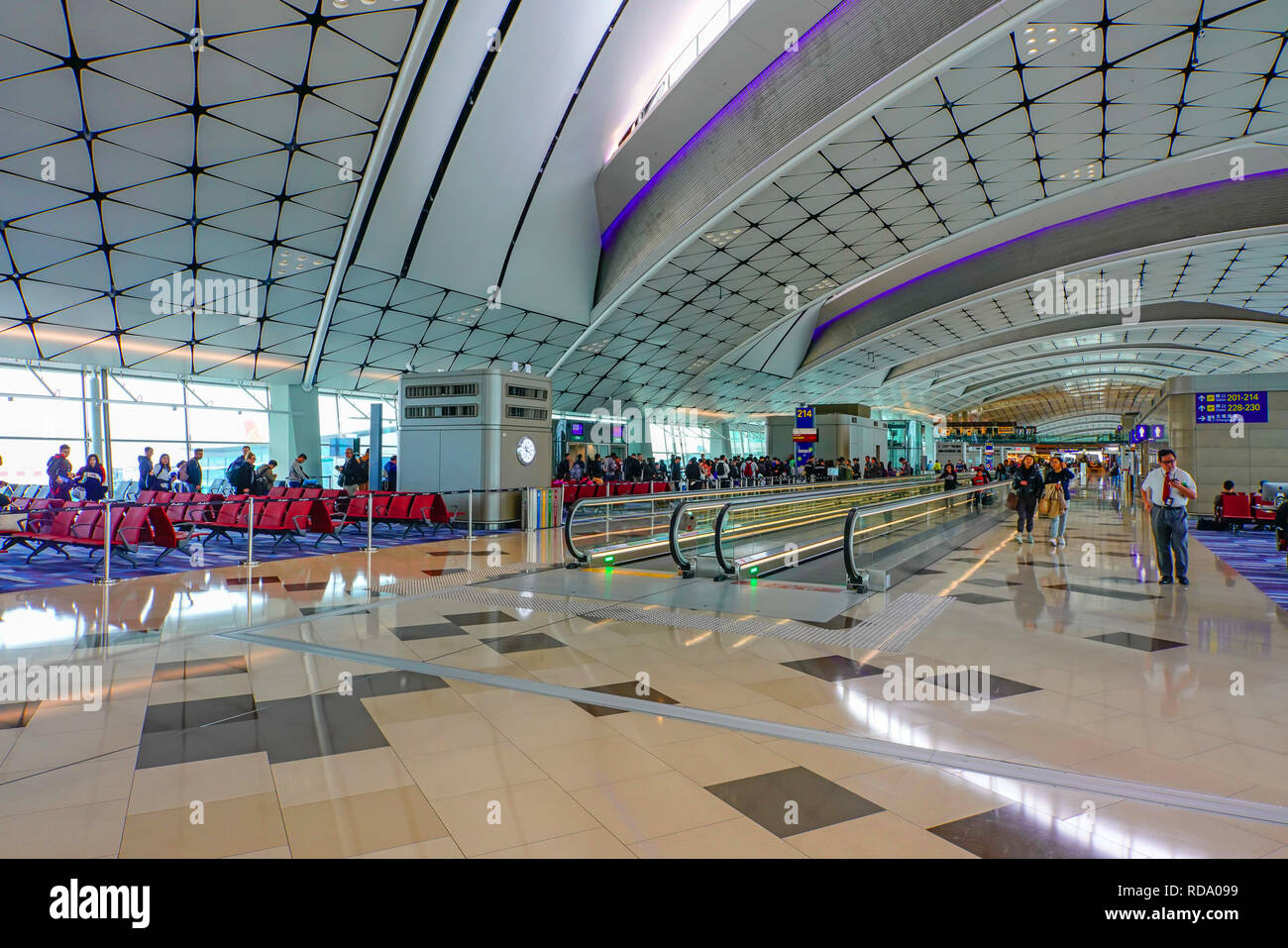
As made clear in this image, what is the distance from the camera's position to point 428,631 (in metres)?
6.88

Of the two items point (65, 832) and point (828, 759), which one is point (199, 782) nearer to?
point (65, 832)

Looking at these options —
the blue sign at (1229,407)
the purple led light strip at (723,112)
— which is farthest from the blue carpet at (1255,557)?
the purple led light strip at (723,112)

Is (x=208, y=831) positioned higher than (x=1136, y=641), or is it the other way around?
(x=208, y=831)

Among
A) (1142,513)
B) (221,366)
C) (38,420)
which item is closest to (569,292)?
(221,366)

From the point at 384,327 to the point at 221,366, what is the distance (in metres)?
5.74

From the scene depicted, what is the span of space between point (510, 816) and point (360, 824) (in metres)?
0.64

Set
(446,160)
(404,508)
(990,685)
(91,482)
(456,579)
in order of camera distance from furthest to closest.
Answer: (446,160) → (404,508) → (91,482) → (456,579) → (990,685)

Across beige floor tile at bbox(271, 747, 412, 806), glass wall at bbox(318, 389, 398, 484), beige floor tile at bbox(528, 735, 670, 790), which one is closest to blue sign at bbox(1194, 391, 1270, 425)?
beige floor tile at bbox(528, 735, 670, 790)

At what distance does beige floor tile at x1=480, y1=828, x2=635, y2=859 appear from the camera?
9.07 feet

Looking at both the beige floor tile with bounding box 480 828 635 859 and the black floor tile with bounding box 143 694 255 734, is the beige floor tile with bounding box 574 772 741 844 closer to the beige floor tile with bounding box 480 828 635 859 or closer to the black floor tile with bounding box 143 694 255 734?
the beige floor tile with bounding box 480 828 635 859

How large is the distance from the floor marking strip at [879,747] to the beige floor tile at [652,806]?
93 centimetres

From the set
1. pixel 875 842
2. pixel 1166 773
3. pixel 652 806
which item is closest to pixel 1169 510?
pixel 1166 773

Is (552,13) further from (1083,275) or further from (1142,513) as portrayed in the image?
(1083,275)

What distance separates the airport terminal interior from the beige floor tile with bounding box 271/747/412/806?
45 millimetres
